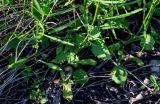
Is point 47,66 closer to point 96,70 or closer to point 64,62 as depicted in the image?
point 64,62

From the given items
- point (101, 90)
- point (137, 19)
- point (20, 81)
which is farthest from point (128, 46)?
point (20, 81)

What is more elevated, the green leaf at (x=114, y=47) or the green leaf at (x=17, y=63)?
the green leaf at (x=17, y=63)

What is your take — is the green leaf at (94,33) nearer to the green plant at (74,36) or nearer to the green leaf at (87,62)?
the green plant at (74,36)

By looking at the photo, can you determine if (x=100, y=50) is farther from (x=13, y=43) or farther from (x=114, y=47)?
(x=13, y=43)

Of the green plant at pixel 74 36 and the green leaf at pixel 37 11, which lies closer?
the green leaf at pixel 37 11

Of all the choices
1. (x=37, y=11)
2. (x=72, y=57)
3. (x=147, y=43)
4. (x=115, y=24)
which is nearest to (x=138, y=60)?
(x=147, y=43)

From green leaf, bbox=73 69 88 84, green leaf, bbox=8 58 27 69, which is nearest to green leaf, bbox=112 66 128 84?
green leaf, bbox=73 69 88 84

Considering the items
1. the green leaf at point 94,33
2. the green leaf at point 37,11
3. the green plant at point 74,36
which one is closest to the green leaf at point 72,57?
the green plant at point 74,36
